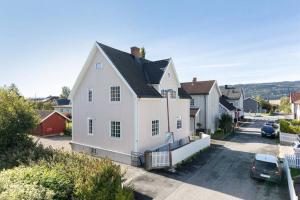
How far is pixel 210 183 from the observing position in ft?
49.2

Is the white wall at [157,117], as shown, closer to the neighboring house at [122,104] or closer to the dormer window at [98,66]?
the neighboring house at [122,104]

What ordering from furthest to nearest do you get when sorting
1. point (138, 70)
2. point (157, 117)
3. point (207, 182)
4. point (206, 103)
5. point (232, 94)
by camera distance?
point (232, 94) → point (206, 103) → point (138, 70) → point (157, 117) → point (207, 182)

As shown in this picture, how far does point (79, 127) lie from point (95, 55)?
790 centimetres

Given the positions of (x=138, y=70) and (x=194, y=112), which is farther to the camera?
(x=194, y=112)

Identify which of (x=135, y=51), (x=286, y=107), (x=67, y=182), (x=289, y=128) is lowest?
(x=67, y=182)

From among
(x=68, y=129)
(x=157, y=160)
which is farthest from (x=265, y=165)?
(x=68, y=129)

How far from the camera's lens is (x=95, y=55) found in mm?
21391

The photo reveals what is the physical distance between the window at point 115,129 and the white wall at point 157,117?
2.16m

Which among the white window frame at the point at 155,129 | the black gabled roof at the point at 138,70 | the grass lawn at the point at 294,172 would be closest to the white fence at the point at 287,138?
the grass lawn at the point at 294,172

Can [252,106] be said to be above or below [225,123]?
above

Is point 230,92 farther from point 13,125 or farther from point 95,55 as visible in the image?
point 13,125

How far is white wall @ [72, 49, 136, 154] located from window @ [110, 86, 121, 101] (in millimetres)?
359

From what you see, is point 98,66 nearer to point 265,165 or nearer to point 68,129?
point 265,165

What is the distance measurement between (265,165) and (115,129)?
12392 millimetres
